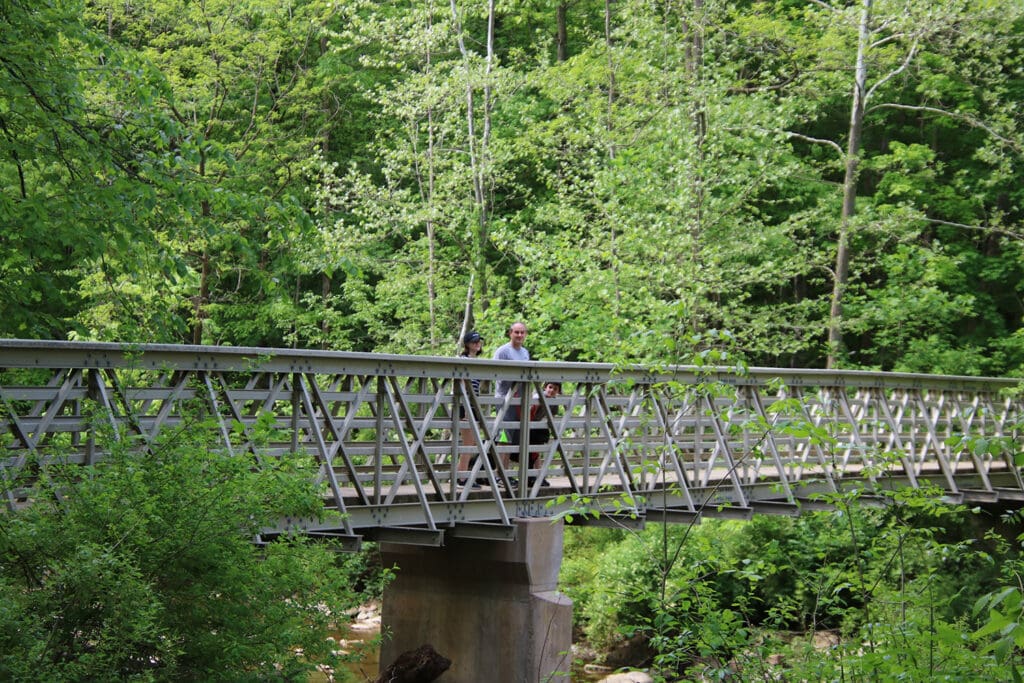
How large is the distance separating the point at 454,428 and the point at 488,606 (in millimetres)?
2149

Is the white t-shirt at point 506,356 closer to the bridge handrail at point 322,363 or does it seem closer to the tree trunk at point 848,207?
the bridge handrail at point 322,363

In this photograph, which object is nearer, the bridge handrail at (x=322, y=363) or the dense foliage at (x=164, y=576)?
the dense foliage at (x=164, y=576)

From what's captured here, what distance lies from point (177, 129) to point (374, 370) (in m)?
2.86

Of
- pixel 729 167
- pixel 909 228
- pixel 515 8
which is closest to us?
pixel 729 167

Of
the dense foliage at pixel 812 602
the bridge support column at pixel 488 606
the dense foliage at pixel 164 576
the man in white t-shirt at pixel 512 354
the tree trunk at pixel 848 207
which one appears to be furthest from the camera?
the tree trunk at pixel 848 207

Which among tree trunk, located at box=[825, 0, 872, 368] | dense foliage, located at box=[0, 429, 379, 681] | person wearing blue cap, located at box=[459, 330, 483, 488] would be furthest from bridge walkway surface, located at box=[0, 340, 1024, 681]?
tree trunk, located at box=[825, 0, 872, 368]

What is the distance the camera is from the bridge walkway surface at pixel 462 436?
8531mm

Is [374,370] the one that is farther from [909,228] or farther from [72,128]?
[909,228]

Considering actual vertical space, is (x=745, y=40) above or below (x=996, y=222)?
above

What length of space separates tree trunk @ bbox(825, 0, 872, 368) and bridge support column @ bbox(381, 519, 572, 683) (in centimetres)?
1008

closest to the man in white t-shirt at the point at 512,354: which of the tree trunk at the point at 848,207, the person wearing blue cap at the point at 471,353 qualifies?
the person wearing blue cap at the point at 471,353

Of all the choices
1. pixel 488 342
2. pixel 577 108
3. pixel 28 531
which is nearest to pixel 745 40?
pixel 577 108

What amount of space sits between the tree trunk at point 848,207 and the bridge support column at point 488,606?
33.1ft

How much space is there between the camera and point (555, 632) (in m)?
13.1
